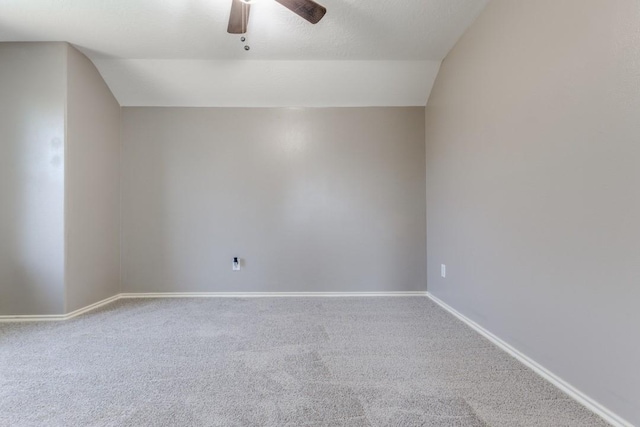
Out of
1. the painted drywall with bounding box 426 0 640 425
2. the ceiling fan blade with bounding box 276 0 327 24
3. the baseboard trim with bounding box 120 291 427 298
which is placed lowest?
the baseboard trim with bounding box 120 291 427 298

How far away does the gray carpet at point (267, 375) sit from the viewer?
1257mm

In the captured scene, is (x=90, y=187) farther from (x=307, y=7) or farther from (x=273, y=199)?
(x=307, y=7)

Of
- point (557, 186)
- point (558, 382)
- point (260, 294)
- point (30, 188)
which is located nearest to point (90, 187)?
point (30, 188)

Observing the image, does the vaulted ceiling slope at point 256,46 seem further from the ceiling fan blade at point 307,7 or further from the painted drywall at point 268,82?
the ceiling fan blade at point 307,7

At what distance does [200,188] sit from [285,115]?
117 cm

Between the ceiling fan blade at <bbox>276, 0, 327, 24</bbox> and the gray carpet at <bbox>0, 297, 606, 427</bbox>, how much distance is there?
77.4 inches

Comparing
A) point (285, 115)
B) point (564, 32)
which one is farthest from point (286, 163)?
point (564, 32)

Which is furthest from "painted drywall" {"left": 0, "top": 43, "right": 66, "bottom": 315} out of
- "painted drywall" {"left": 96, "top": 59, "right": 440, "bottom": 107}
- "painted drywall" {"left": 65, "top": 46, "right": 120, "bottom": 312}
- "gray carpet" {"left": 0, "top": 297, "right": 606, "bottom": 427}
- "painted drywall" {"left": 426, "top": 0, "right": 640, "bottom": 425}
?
"painted drywall" {"left": 426, "top": 0, "right": 640, "bottom": 425}

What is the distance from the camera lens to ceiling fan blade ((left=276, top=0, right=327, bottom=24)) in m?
1.75

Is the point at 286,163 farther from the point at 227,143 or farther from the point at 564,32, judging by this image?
the point at 564,32

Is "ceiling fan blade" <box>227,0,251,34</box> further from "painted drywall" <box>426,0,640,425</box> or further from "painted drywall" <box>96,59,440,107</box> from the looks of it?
"painted drywall" <box>426,0,640,425</box>

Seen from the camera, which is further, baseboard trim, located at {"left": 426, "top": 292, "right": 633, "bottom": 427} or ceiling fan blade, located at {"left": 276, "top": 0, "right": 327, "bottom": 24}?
ceiling fan blade, located at {"left": 276, "top": 0, "right": 327, "bottom": 24}

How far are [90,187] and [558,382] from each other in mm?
3579

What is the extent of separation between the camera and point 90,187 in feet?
9.27
